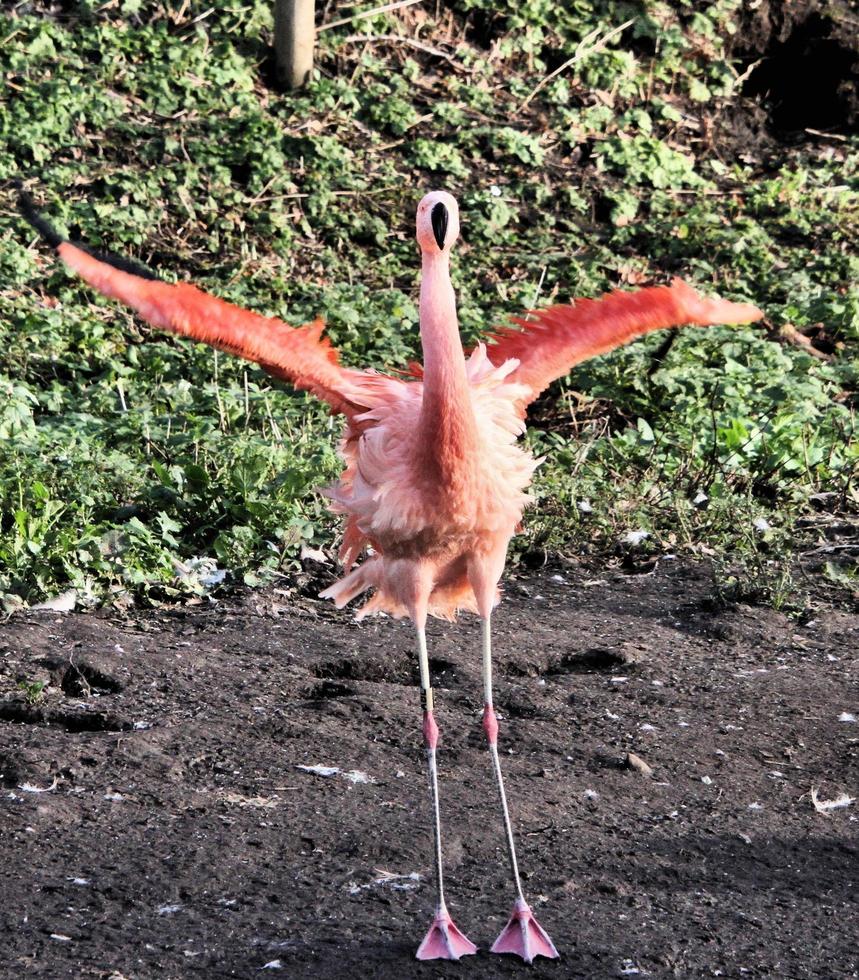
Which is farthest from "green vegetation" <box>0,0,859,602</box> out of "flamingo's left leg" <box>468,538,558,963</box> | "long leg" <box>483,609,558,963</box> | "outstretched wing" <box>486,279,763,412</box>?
"long leg" <box>483,609,558,963</box>

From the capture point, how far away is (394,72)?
36.4 feet

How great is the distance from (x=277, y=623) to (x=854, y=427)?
3.32 metres

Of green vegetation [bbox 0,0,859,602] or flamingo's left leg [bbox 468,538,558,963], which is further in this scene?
green vegetation [bbox 0,0,859,602]

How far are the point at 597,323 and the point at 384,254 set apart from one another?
5448 millimetres

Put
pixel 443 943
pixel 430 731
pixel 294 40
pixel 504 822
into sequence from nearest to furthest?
pixel 443 943, pixel 504 822, pixel 430 731, pixel 294 40

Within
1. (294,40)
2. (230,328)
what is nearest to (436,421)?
(230,328)

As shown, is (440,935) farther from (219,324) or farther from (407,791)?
(219,324)

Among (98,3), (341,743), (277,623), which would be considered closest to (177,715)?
(341,743)

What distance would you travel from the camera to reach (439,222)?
3.55 metres

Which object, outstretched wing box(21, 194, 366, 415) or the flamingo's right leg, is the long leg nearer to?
the flamingo's right leg

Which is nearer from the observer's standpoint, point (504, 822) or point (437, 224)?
point (437, 224)

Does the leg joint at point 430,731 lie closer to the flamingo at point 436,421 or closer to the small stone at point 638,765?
the flamingo at point 436,421

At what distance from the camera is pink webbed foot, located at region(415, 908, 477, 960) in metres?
3.34

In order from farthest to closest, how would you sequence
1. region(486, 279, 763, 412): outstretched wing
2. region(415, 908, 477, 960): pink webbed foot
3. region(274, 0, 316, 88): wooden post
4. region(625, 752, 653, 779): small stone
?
region(274, 0, 316, 88): wooden post < region(625, 752, 653, 779): small stone < region(486, 279, 763, 412): outstretched wing < region(415, 908, 477, 960): pink webbed foot
